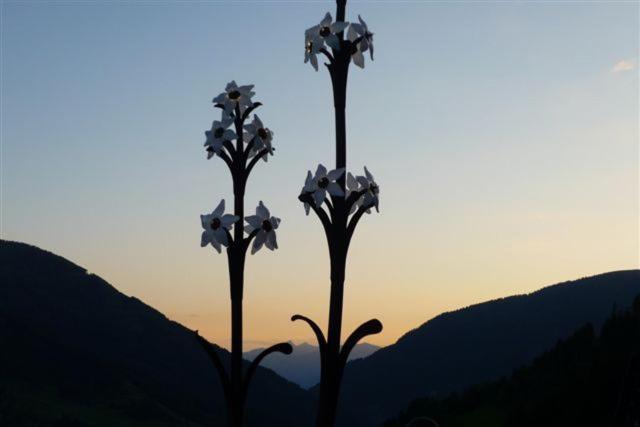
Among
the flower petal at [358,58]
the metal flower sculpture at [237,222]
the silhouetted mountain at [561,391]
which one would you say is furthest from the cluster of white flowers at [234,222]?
the silhouetted mountain at [561,391]

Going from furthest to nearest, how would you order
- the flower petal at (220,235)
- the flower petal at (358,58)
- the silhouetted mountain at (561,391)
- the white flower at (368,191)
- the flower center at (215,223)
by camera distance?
the silhouetted mountain at (561,391)
the flower center at (215,223)
the flower petal at (220,235)
the flower petal at (358,58)
the white flower at (368,191)

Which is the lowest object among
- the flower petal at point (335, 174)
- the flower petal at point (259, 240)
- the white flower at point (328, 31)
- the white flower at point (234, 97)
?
the flower petal at point (259, 240)

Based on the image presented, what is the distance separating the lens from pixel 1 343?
631 ft

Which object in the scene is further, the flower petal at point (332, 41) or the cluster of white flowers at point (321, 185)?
the flower petal at point (332, 41)

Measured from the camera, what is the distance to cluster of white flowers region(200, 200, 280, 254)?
33.9ft

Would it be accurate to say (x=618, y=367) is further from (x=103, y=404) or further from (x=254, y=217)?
(x=103, y=404)

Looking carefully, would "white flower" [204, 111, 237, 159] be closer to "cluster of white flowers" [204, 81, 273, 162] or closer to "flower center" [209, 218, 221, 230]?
"cluster of white flowers" [204, 81, 273, 162]

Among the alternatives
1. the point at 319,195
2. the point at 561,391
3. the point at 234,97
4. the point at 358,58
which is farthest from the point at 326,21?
the point at 561,391

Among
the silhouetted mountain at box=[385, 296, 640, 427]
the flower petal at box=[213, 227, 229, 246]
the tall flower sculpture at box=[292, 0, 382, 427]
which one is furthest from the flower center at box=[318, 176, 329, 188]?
the silhouetted mountain at box=[385, 296, 640, 427]

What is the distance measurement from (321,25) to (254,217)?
7.09 ft

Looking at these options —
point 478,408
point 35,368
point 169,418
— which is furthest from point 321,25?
point 35,368

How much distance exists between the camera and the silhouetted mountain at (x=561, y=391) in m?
44.6

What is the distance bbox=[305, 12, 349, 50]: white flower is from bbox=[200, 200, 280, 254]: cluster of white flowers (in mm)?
1913

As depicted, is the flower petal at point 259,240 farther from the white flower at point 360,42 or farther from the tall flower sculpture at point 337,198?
the white flower at point 360,42
